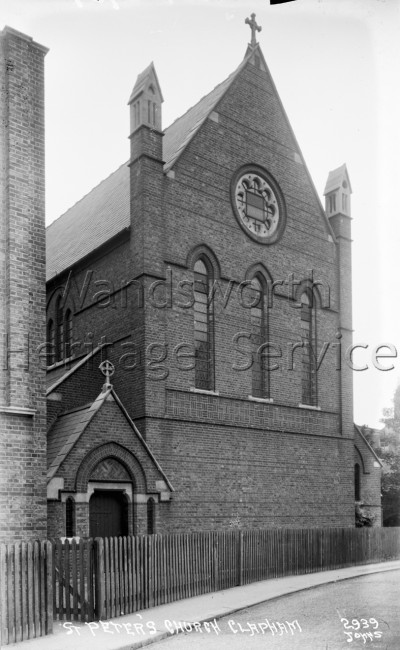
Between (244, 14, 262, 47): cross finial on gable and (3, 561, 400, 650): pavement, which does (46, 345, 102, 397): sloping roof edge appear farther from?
(244, 14, 262, 47): cross finial on gable

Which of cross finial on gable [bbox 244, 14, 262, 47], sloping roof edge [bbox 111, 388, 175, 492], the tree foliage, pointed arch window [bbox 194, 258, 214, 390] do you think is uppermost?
cross finial on gable [bbox 244, 14, 262, 47]

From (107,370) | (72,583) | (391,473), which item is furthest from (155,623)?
(391,473)

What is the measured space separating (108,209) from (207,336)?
23.2 ft

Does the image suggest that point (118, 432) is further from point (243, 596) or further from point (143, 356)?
point (243, 596)

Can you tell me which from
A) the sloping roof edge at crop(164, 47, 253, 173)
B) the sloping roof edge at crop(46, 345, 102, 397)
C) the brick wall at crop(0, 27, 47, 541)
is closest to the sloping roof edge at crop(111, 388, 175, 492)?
the sloping roof edge at crop(46, 345, 102, 397)

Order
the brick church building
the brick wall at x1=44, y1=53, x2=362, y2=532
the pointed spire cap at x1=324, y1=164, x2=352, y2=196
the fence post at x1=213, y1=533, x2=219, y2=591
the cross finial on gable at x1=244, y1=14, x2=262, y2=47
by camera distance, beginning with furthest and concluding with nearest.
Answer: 1. the pointed spire cap at x1=324, y1=164, x2=352, y2=196
2. the cross finial on gable at x1=244, y1=14, x2=262, y2=47
3. the brick wall at x1=44, y1=53, x2=362, y2=532
4. the brick church building
5. the fence post at x1=213, y1=533, x2=219, y2=591

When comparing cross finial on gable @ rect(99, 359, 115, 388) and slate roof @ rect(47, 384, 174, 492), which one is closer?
slate roof @ rect(47, 384, 174, 492)

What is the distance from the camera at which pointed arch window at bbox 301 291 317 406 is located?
79.5 feet

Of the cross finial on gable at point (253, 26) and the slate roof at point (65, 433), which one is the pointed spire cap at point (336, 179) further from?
the slate roof at point (65, 433)

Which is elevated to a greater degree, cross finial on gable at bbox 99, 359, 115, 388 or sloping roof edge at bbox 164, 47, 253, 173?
sloping roof edge at bbox 164, 47, 253, 173

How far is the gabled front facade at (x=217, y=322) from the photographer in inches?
774

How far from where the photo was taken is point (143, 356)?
1953cm

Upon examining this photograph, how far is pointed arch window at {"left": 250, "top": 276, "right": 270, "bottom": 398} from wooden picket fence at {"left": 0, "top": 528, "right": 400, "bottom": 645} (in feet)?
14.0

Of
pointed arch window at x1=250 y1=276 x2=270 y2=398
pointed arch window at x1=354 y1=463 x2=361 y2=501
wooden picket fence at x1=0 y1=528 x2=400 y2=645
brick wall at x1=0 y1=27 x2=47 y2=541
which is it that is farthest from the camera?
pointed arch window at x1=354 y1=463 x2=361 y2=501
